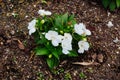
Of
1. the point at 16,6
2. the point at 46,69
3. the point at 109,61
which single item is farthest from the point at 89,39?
the point at 16,6

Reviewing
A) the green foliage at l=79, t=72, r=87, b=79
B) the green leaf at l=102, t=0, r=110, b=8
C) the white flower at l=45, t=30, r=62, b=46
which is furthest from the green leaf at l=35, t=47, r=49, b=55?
the green leaf at l=102, t=0, r=110, b=8

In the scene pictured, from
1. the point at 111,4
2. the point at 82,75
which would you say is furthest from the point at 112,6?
the point at 82,75

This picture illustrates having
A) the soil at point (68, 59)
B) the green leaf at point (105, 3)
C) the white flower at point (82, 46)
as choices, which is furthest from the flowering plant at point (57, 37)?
the green leaf at point (105, 3)

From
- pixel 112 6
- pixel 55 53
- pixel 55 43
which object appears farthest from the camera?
pixel 112 6

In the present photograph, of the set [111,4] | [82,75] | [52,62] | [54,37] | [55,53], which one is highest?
[54,37]

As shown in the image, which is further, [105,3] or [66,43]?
[105,3]

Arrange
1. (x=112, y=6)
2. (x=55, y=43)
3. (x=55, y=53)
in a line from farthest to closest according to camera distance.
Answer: (x=112, y=6), (x=55, y=53), (x=55, y=43)

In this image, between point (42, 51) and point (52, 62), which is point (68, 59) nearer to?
point (52, 62)

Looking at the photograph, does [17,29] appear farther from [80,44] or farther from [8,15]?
[80,44]
